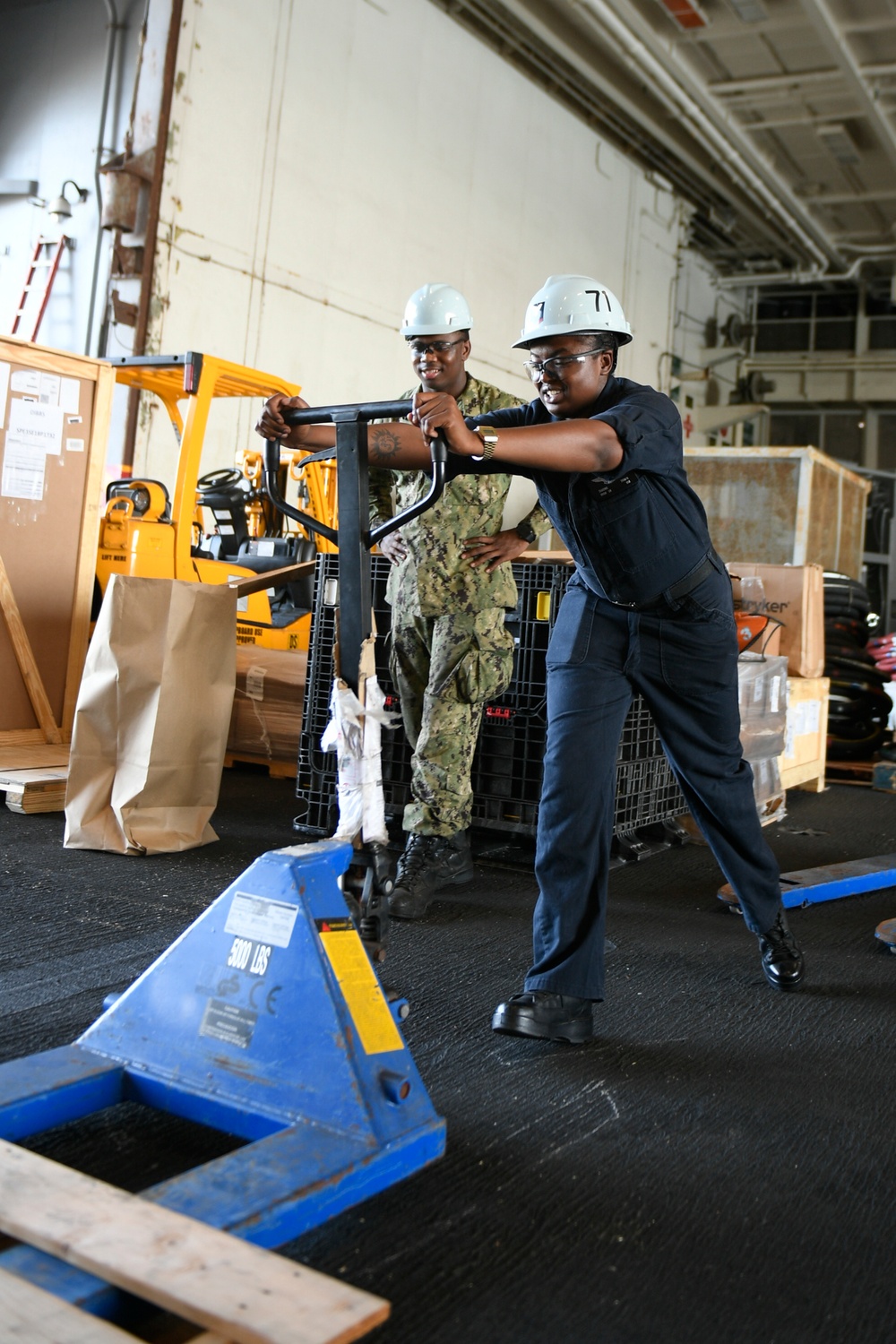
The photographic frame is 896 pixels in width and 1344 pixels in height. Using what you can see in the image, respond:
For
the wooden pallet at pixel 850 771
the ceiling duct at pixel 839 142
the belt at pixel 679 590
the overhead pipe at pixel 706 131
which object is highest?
the ceiling duct at pixel 839 142

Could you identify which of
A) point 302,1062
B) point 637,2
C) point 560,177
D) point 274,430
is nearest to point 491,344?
point 560,177

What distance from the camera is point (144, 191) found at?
895 centimetres

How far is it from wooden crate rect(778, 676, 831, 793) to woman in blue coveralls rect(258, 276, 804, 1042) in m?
3.42

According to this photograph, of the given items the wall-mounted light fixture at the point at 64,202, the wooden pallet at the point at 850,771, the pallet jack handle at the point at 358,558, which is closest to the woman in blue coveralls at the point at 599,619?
the pallet jack handle at the point at 358,558

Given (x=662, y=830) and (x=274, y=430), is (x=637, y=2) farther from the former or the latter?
(x=274, y=430)

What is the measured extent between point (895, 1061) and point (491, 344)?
11.3 m

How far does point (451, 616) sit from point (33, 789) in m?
2.05

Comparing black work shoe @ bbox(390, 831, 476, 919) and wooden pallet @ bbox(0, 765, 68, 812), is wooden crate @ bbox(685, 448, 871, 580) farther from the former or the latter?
wooden pallet @ bbox(0, 765, 68, 812)

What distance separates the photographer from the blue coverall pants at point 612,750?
8.89 ft

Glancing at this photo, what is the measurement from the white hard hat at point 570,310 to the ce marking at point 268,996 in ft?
5.02

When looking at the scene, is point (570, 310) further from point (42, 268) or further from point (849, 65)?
point (849, 65)

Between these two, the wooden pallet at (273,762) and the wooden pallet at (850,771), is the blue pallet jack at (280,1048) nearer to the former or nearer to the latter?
the wooden pallet at (273,762)

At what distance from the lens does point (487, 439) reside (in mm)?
2260

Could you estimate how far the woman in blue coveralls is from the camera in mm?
2607
